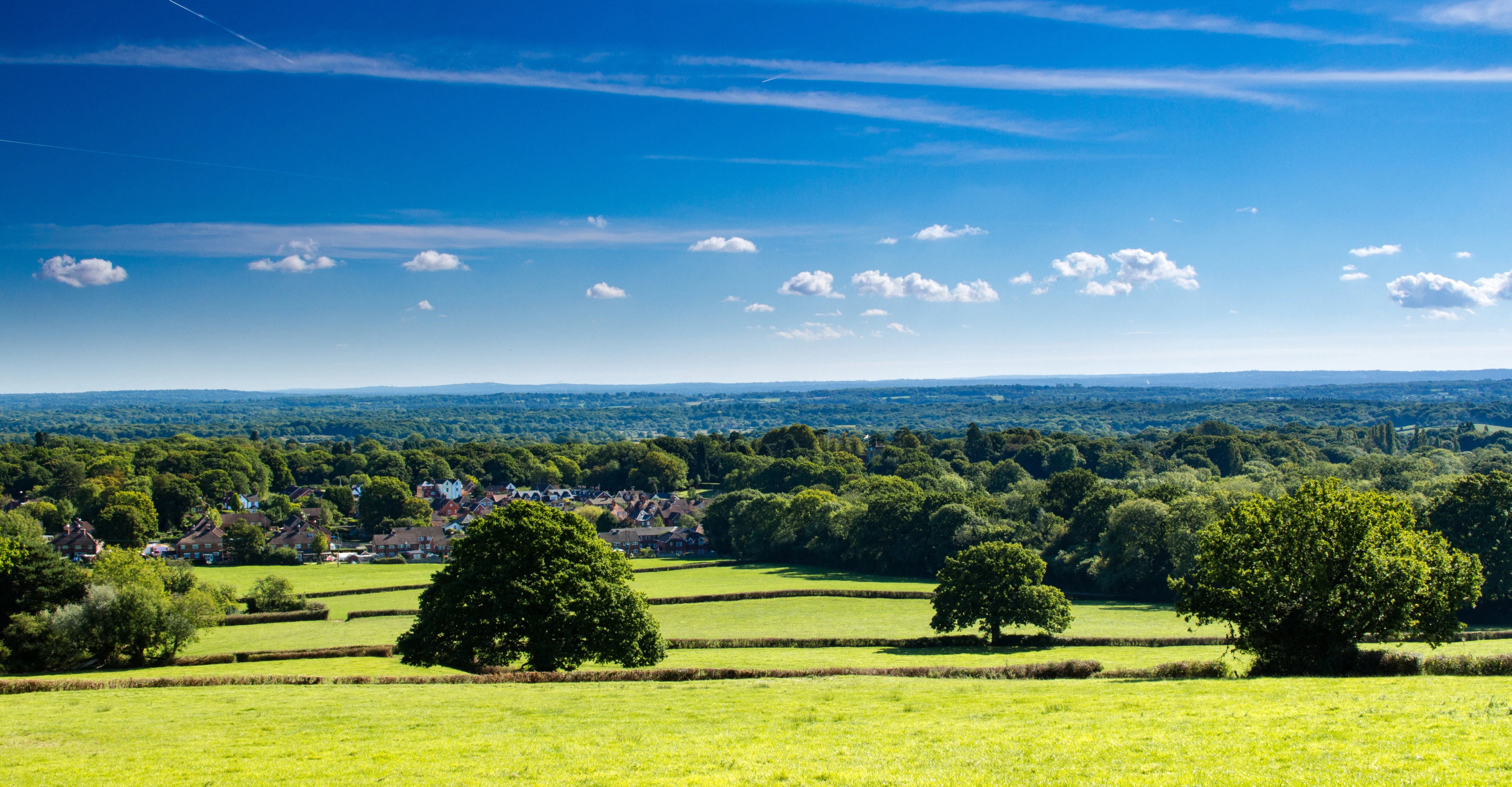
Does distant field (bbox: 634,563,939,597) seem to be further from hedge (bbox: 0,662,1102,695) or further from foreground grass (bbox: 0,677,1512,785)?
foreground grass (bbox: 0,677,1512,785)

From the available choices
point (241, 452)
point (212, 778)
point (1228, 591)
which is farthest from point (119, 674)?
point (241, 452)

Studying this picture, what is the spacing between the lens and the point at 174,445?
597 ft

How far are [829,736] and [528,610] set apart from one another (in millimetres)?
Result: 18437

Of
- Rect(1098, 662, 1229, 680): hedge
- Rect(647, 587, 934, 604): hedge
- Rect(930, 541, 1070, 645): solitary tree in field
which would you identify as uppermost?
Rect(1098, 662, 1229, 680): hedge

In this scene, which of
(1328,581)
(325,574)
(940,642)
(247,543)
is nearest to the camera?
(1328,581)

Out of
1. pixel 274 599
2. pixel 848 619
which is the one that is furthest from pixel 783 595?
pixel 274 599

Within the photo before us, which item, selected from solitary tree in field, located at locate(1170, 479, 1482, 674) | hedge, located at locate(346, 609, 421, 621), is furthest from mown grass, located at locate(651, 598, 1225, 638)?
solitary tree in field, located at locate(1170, 479, 1482, 674)

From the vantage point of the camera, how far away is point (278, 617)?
A: 59656mm

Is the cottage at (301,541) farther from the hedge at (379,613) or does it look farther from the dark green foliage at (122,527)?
the hedge at (379,613)

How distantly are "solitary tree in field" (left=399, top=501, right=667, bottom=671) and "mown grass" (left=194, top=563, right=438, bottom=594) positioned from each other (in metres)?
44.4

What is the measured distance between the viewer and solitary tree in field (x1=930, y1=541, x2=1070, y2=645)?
44844 mm

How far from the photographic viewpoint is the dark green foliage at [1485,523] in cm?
5203

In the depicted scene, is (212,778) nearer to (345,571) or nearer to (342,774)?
(342,774)

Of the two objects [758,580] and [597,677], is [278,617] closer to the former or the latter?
[758,580]
